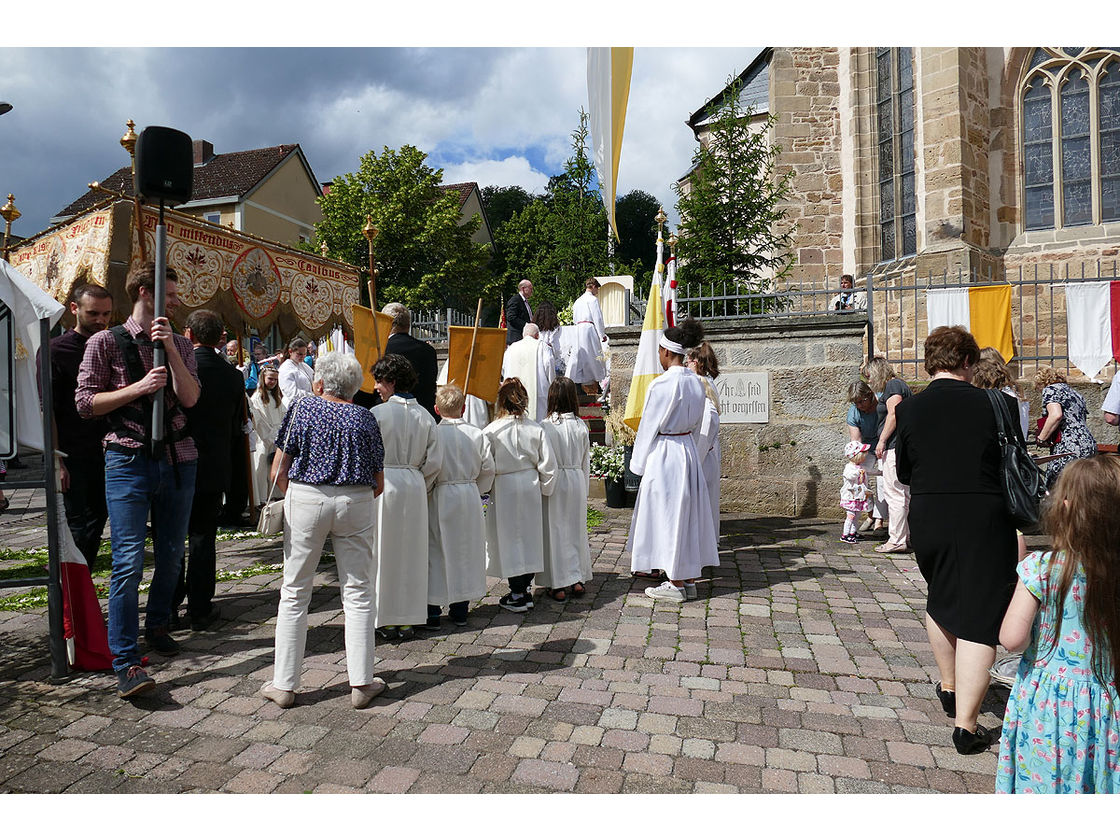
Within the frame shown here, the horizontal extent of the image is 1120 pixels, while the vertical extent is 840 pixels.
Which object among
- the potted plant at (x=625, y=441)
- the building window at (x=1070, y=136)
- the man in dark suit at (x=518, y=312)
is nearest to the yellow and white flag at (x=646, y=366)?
the potted plant at (x=625, y=441)

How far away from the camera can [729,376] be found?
1013 cm

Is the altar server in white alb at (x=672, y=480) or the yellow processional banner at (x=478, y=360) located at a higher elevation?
the yellow processional banner at (x=478, y=360)

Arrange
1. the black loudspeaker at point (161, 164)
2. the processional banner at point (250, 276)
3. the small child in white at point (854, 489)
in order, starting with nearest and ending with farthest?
the black loudspeaker at point (161, 164) → the processional banner at point (250, 276) → the small child in white at point (854, 489)

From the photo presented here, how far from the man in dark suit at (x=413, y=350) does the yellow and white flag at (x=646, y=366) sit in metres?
2.00

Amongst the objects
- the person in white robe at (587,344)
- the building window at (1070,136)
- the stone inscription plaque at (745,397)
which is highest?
the building window at (1070,136)

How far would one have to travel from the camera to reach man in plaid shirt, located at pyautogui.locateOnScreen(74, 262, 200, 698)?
13.3 feet

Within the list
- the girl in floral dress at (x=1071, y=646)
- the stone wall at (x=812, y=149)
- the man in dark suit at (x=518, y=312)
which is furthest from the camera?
the stone wall at (x=812, y=149)

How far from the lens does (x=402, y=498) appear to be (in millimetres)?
4828

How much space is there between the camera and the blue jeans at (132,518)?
4.04 metres

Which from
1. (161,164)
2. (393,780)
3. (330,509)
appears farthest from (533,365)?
(393,780)

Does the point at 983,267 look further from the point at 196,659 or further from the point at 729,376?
the point at 196,659

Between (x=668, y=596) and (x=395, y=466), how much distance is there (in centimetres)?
247

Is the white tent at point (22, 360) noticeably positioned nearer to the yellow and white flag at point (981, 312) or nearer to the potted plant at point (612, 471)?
the potted plant at point (612, 471)

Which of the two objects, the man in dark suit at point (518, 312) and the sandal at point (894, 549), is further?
the man in dark suit at point (518, 312)
